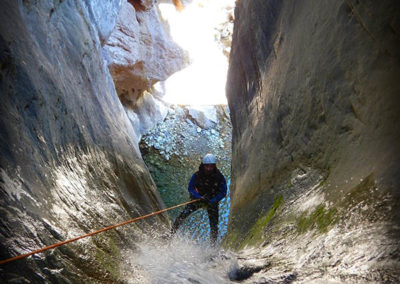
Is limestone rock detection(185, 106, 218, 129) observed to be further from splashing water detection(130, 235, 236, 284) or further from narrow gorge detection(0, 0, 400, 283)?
splashing water detection(130, 235, 236, 284)

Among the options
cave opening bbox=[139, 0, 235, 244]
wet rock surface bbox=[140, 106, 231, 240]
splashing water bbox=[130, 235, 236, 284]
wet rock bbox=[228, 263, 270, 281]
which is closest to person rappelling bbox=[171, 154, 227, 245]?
splashing water bbox=[130, 235, 236, 284]

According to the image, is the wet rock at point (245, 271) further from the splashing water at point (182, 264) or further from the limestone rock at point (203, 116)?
the limestone rock at point (203, 116)

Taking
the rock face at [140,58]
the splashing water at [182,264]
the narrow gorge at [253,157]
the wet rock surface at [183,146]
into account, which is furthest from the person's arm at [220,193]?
the rock face at [140,58]

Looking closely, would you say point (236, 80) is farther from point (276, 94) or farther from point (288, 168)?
point (288, 168)

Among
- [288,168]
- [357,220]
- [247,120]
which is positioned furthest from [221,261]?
[247,120]

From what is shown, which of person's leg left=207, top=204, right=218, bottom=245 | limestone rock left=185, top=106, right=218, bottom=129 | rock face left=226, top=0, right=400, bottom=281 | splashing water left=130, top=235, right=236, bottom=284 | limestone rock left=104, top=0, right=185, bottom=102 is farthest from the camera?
limestone rock left=185, top=106, right=218, bottom=129

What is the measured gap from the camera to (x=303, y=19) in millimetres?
3916

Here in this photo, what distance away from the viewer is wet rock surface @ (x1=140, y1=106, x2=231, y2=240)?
12789 millimetres

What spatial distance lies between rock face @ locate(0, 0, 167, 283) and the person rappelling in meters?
1.04

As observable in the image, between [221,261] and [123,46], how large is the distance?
10.5m

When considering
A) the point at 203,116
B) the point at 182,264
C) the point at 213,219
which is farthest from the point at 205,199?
the point at 203,116

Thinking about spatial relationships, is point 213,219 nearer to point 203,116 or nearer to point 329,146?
point 329,146

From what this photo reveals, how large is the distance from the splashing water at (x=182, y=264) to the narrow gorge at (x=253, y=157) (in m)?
0.03

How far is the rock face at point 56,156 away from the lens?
2266mm
